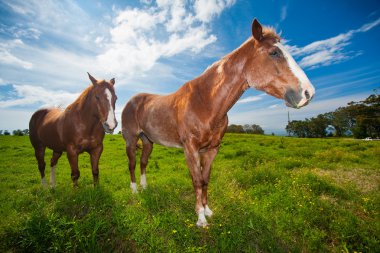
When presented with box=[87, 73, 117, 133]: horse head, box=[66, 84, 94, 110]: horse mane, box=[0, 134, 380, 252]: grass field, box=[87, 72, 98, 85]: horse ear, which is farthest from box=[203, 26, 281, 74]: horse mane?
box=[66, 84, 94, 110]: horse mane

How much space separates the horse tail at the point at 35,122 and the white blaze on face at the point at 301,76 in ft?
26.7

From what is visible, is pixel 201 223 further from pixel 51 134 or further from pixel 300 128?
pixel 300 128

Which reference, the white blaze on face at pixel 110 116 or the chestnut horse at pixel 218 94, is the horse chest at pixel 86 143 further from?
the chestnut horse at pixel 218 94

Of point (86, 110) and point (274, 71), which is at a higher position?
point (274, 71)

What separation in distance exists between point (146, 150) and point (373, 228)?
5.36 metres

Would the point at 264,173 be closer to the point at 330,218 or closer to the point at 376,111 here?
the point at 330,218

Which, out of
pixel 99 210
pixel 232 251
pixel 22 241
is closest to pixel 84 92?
pixel 99 210

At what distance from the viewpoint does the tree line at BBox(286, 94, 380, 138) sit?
56.2m

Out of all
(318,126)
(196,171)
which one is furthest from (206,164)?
(318,126)

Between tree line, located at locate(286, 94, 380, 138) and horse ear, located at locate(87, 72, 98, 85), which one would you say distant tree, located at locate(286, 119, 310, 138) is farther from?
horse ear, located at locate(87, 72, 98, 85)

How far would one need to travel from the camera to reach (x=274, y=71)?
3.04 meters

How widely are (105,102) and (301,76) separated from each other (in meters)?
4.24

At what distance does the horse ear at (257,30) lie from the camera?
3096 millimetres

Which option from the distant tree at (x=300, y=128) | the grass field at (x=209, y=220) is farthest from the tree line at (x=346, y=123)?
the grass field at (x=209, y=220)
